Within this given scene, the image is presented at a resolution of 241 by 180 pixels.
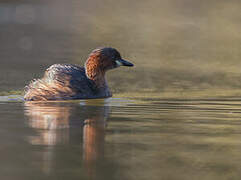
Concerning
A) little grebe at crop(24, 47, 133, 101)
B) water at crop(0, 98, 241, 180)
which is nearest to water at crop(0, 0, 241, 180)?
water at crop(0, 98, 241, 180)

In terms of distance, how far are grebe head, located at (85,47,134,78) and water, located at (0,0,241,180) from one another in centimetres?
67

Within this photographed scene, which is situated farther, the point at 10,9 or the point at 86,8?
the point at 86,8

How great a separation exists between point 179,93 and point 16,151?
25.7 feet

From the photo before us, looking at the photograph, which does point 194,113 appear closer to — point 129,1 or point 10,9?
point 10,9

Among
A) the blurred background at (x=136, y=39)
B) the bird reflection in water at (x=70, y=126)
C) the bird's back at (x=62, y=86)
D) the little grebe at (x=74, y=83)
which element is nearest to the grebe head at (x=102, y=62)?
the little grebe at (x=74, y=83)

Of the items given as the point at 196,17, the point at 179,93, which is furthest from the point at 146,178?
the point at 196,17

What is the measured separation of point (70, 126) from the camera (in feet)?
28.8

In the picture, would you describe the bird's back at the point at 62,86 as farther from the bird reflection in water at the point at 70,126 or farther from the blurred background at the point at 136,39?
the blurred background at the point at 136,39

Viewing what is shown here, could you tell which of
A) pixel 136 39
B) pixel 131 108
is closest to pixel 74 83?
pixel 131 108

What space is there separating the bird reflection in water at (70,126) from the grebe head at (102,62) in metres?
1.69

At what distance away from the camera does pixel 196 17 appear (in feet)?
118

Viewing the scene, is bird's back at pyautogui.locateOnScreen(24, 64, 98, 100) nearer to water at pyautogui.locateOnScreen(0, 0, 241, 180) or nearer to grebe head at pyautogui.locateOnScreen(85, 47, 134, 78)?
water at pyautogui.locateOnScreen(0, 0, 241, 180)

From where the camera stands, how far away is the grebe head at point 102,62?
46.8 feet

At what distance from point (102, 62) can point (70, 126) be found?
5.71m
